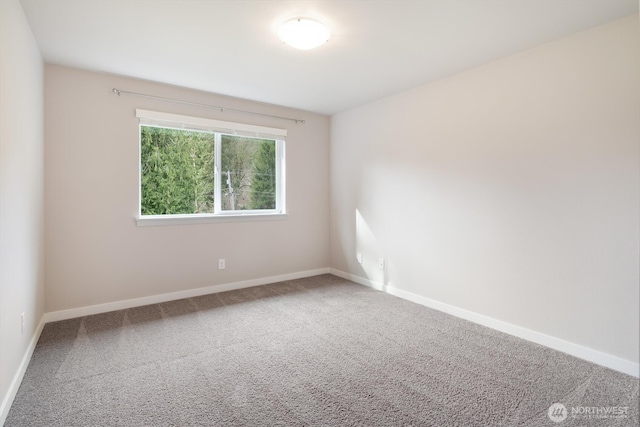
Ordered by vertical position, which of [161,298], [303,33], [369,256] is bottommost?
[161,298]

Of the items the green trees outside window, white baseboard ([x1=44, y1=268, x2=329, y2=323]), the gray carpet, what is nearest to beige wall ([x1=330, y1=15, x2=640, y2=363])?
the gray carpet

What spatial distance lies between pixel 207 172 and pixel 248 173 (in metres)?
0.53

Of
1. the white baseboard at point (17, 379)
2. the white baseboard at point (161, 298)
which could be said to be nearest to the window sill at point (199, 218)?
the white baseboard at point (161, 298)

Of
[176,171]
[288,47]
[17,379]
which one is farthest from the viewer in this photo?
[176,171]

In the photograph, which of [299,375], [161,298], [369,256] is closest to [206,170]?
[161,298]

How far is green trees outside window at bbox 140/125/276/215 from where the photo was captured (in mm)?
3463

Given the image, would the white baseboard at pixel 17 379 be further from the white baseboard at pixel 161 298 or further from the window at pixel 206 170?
the window at pixel 206 170

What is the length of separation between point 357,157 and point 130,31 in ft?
9.01

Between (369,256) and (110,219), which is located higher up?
(110,219)

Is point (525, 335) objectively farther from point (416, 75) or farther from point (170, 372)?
point (170, 372)

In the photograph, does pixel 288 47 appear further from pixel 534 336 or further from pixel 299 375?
pixel 534 336

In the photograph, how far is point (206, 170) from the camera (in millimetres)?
3807

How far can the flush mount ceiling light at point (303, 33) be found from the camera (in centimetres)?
214

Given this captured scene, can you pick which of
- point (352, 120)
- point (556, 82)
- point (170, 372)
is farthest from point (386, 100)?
point (170, 372)
